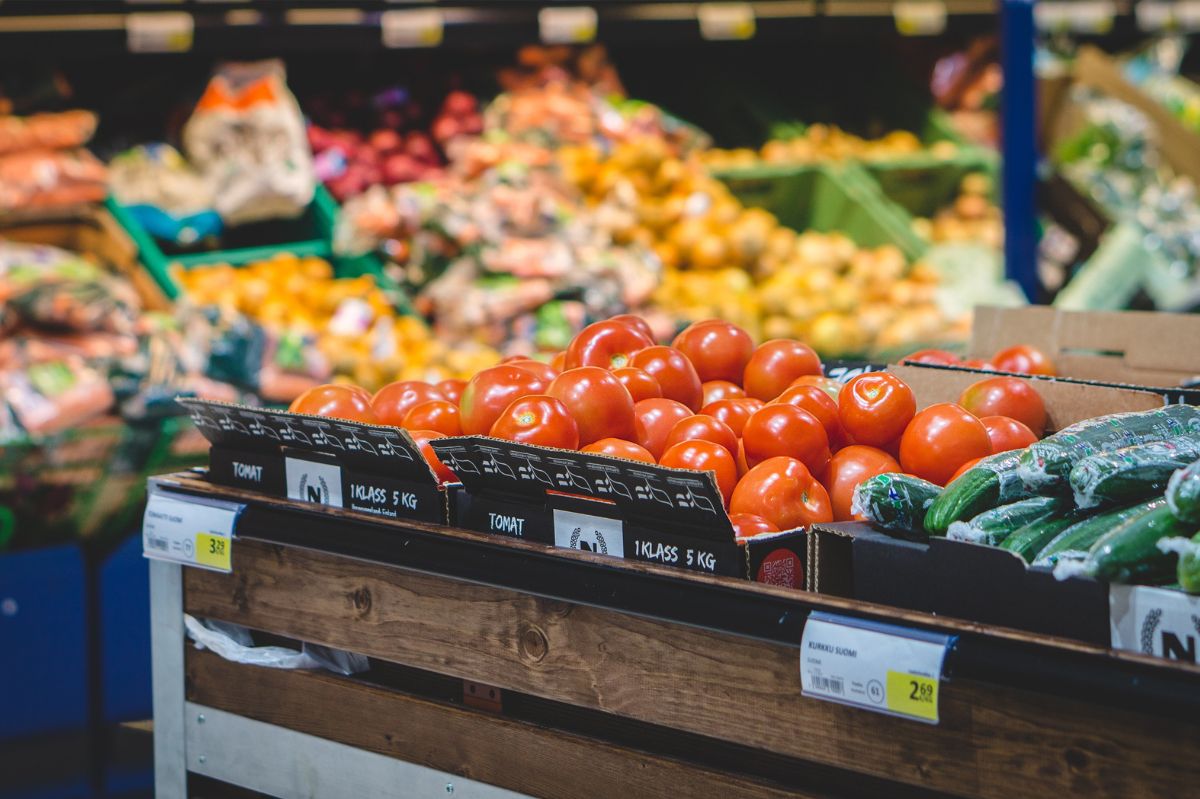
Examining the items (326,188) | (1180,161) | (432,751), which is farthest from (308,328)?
(1180,161)

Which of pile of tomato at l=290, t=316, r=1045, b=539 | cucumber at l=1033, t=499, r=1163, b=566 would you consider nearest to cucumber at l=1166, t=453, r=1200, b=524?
cucumber at l=1033, t=499, r=1163, b=566

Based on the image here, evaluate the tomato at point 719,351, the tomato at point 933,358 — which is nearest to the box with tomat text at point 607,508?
the tomato at point 719,351

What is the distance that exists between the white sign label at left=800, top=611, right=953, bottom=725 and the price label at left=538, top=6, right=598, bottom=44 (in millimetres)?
4207

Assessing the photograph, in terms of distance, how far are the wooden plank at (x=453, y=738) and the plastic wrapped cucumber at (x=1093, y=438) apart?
44 centimetres

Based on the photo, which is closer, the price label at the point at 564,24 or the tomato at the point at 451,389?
the tomato at the point at 451,389

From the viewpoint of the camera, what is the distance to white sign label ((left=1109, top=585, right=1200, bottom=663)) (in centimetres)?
114

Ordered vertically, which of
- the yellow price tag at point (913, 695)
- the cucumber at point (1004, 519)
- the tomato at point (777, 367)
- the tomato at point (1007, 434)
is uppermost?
the tomato at point (777, 367)

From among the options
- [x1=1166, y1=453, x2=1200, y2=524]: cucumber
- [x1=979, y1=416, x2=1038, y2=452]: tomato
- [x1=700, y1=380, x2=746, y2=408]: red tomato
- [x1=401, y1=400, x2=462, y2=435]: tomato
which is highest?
[x1=700, y1=380, x2=746, y2=408]: red tomato

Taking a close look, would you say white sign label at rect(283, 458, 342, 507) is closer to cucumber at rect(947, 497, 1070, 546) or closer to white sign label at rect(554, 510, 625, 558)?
white sign label at rect(554, 510, 625, 558)

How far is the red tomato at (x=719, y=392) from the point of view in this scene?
2104mm

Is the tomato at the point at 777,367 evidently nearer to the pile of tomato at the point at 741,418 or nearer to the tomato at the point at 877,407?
the pile of tomato at the point at 741,418

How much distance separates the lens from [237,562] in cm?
188

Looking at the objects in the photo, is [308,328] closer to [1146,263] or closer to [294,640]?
[294,640]

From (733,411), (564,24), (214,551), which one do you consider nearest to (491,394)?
(733,411)
